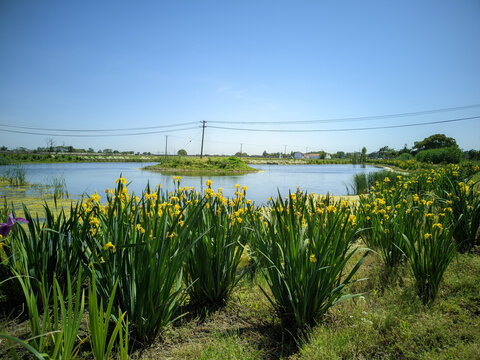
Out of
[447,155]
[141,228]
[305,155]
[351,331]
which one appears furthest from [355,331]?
[305,155]

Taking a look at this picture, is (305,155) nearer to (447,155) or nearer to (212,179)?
(447,155)

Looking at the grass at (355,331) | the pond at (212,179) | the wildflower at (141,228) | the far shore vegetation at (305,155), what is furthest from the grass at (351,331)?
the far shore vegetation at (305,155)

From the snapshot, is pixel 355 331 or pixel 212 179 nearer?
pixel 355 331

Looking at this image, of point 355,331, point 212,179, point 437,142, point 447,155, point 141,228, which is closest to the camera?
point 141,228

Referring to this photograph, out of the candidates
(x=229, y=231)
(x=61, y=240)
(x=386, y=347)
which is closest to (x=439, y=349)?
(x=386, y=347)

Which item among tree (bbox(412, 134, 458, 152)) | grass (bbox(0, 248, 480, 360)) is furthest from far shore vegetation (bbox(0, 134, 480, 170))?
grass (bbox(0, 248, 480, 360))

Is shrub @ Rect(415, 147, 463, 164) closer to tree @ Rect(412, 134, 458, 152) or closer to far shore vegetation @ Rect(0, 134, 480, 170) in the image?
far shore vegetation @ Rect(0, 134, 480, 170)

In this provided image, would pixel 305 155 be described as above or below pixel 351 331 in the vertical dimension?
above

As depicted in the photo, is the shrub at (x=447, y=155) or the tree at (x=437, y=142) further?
the tree at (x=437, y=142)

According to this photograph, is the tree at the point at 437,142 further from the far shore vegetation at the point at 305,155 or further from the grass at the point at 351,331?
the grass at the point at 351,331

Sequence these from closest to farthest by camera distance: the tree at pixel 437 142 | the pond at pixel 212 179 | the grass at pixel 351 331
→ the grass at pixel 351 331 < the pond at pixel 212 179 < the tree at pixel 437 142

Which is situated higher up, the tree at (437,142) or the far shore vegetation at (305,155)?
the tree at (437,142)

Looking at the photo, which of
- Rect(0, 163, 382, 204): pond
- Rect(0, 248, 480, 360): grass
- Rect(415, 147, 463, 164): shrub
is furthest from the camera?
Rect(415, 147, 463, 164): shrub

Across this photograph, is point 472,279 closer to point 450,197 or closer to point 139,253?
point 450,197
